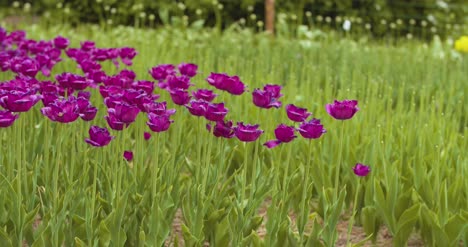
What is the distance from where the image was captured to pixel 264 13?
9250mm

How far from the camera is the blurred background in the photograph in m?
8.74

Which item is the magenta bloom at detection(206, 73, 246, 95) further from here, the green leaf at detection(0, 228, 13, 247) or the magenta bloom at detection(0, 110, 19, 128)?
the green leaf at detection(0, 228, 13, 247)

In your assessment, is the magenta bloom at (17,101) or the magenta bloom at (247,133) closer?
the magenta bloom at (17,101)

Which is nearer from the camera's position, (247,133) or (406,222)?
(247,133)

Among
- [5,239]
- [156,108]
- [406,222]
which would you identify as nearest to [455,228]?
[406,222]

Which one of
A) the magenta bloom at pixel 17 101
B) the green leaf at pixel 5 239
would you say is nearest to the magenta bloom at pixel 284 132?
the magenta bloom at pixel 17 101

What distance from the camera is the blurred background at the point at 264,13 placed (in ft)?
28.7

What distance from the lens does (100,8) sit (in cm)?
891

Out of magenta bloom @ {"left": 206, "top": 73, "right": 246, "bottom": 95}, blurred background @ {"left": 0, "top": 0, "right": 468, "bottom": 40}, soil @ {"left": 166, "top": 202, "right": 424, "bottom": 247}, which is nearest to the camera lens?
magenta bloom @ {"left": 206, "top": 73, "right": 246, "bottom": 95}

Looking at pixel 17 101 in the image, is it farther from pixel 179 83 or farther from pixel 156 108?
pixel 179 83

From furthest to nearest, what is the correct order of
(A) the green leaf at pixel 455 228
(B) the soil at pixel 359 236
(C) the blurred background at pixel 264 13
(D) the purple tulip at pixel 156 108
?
(C) the blurred background at pixel 264 13 → (B) the soil at pixel 359 236 → (A) the green leaf at pixel 455 228 → (D) the purple tulip at pixel 156 108

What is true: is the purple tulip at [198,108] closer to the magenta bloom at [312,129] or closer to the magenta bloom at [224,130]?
the magenta bloom at [224,130]

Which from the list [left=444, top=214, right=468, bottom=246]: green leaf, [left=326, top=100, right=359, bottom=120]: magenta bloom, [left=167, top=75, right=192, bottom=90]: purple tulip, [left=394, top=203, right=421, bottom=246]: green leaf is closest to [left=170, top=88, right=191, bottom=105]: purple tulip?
[left=167, top=75, right=192, bottom=90]: purple tulip

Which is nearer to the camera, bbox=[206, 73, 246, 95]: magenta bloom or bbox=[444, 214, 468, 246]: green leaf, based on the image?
bbox=[444, 214, 468, 246]: green leaf
